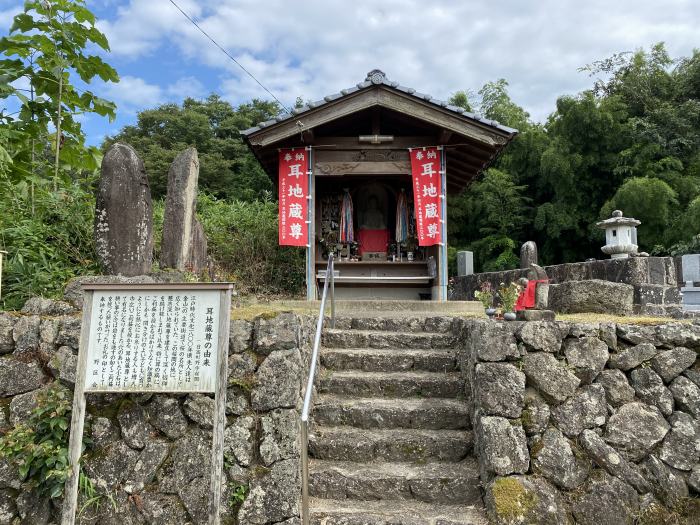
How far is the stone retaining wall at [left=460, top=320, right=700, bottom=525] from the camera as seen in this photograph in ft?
12.0

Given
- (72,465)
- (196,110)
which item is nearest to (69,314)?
(72,465)

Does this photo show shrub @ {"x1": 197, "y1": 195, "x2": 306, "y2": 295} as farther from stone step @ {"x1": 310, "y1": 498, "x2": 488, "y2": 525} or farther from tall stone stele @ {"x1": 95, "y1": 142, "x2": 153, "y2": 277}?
stone step @ {"x1": 310, "y1": 498, "x2": 488, "y2": 525}

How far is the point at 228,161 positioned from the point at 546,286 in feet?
65.2

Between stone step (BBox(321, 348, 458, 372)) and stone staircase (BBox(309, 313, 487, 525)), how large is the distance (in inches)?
0.4

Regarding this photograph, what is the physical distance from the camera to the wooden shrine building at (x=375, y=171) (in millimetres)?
8359

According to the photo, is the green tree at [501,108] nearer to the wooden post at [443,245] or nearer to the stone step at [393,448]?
the wooden post at [443,245]

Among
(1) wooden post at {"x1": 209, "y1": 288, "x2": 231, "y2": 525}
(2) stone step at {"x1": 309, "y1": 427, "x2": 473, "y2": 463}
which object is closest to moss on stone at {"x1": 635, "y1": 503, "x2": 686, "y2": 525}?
(2) stone step at {"x1": 309, "y1": 427, "x2": 473, "y2": 463}

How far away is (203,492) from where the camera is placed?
358 centimetres

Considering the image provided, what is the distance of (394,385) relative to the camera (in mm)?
4688

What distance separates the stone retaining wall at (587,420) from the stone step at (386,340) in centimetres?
102

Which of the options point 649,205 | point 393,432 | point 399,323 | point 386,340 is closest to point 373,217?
point 399,323

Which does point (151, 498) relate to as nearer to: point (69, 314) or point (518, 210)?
point (69, 314)

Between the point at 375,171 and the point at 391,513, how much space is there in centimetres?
654

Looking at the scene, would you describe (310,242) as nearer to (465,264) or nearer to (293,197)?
(293,197)
